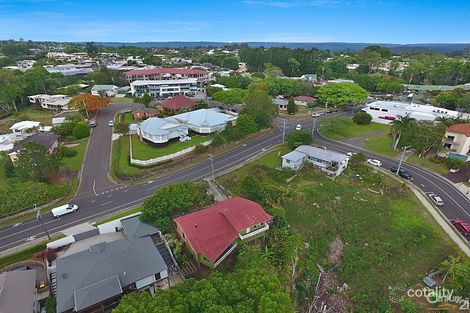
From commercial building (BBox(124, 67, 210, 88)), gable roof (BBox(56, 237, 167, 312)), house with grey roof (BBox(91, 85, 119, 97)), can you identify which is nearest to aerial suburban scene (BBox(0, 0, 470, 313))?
gable roof (BBox(56, 237, 167, 312))

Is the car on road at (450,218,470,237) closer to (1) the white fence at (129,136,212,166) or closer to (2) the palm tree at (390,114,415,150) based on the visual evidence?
(2) the palm tree at (390,114,415,150)

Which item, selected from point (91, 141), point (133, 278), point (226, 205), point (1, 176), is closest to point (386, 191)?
point (226, 205)

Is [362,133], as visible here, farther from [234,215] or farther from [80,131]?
[80,131]

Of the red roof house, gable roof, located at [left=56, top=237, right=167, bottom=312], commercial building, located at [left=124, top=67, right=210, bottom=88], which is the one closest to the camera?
gable roof, located at [left=56, top=237, right=167, bottom=312]

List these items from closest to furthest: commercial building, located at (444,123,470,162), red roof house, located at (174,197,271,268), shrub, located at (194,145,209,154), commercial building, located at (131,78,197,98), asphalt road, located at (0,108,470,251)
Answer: red roof house, located at (174,197,271,268) → asphalt road, located at (0,108,470,251) → commercial building, located at (444,123,470,162) → shrub, located at (194,145,209,154) → commercial building, located at (131,78,197,98)

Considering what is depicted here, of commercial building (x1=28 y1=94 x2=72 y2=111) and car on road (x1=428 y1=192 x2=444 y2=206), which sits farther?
commercial building (x1=28 y1=94 x2=72 y2=111)

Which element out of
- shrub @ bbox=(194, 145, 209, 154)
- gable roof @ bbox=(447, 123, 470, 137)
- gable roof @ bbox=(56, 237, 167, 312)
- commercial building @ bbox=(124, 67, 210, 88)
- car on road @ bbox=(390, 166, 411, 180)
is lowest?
car on road @ bbox=(390, 166, 411, 180)
